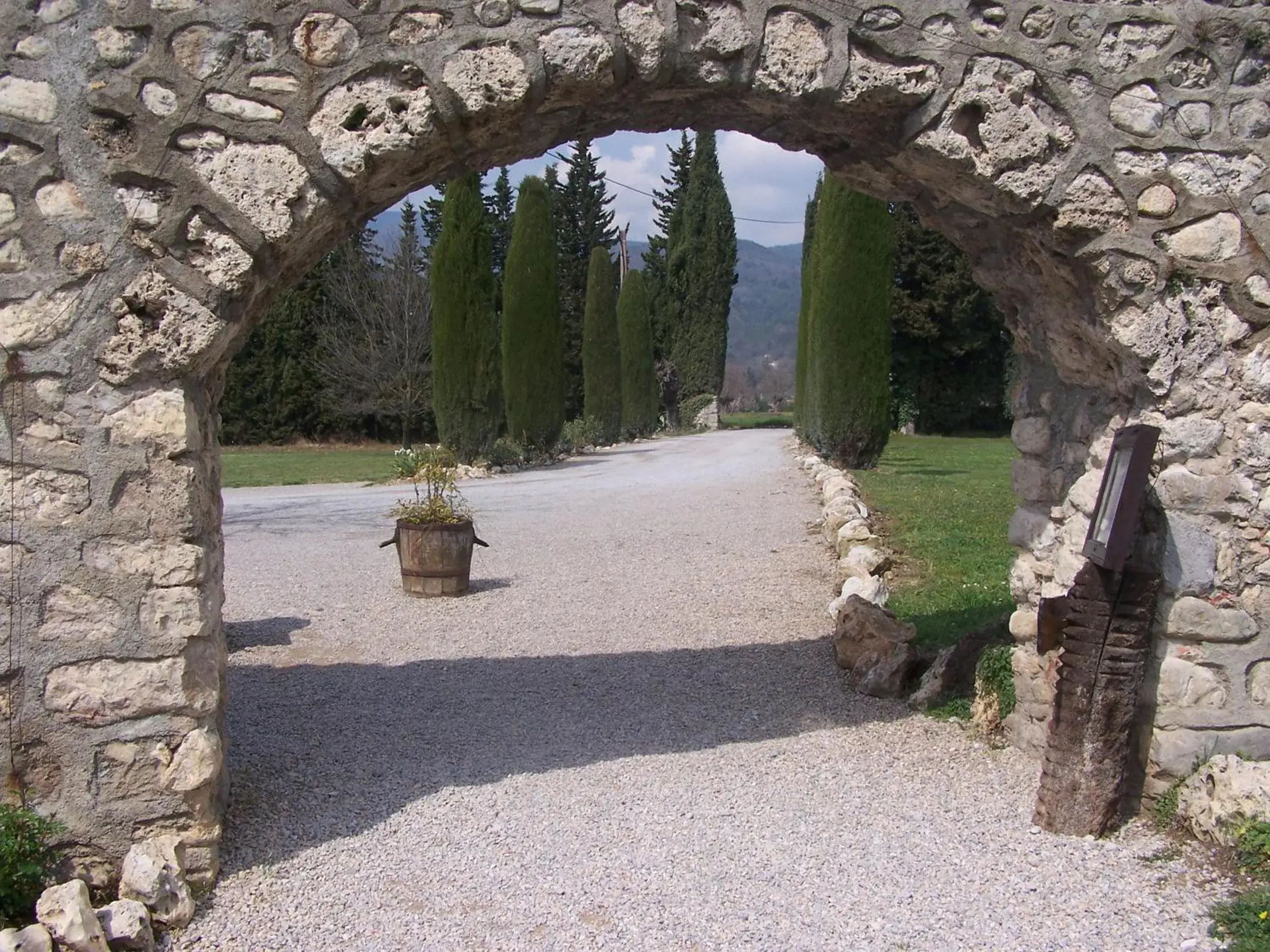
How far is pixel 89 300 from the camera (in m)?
3.26

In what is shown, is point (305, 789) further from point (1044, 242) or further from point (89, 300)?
Result: point (1044, 242)

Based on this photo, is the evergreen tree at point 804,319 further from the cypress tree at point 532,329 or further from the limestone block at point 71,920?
the limestone block at point 71,920

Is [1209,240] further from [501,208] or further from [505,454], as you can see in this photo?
[501,208]

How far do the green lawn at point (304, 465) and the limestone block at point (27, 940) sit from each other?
11328 millimetres

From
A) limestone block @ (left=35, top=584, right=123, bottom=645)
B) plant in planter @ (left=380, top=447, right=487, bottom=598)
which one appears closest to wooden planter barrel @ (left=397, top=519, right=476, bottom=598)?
plant in planter @ (left=380, top=447, right=487, bottom=598)

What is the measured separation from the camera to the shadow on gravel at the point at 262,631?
668 centimetres

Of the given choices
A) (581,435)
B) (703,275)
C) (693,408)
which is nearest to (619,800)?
(581,435)

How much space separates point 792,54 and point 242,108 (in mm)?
1821

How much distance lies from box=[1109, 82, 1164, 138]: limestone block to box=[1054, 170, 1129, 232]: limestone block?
0.19m

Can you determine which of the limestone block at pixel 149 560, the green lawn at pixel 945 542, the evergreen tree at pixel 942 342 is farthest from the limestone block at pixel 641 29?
the evergreen tree at pixel 942 342

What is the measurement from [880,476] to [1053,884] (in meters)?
12.0

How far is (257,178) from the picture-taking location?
10.8 feet

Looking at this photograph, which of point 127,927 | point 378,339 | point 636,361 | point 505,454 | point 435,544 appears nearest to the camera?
point 127,927

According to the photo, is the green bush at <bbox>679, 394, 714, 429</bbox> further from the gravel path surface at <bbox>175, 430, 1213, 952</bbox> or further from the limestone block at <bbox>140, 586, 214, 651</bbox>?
the limestone block at <bbox>140, 586, 214, 651</bbox>
